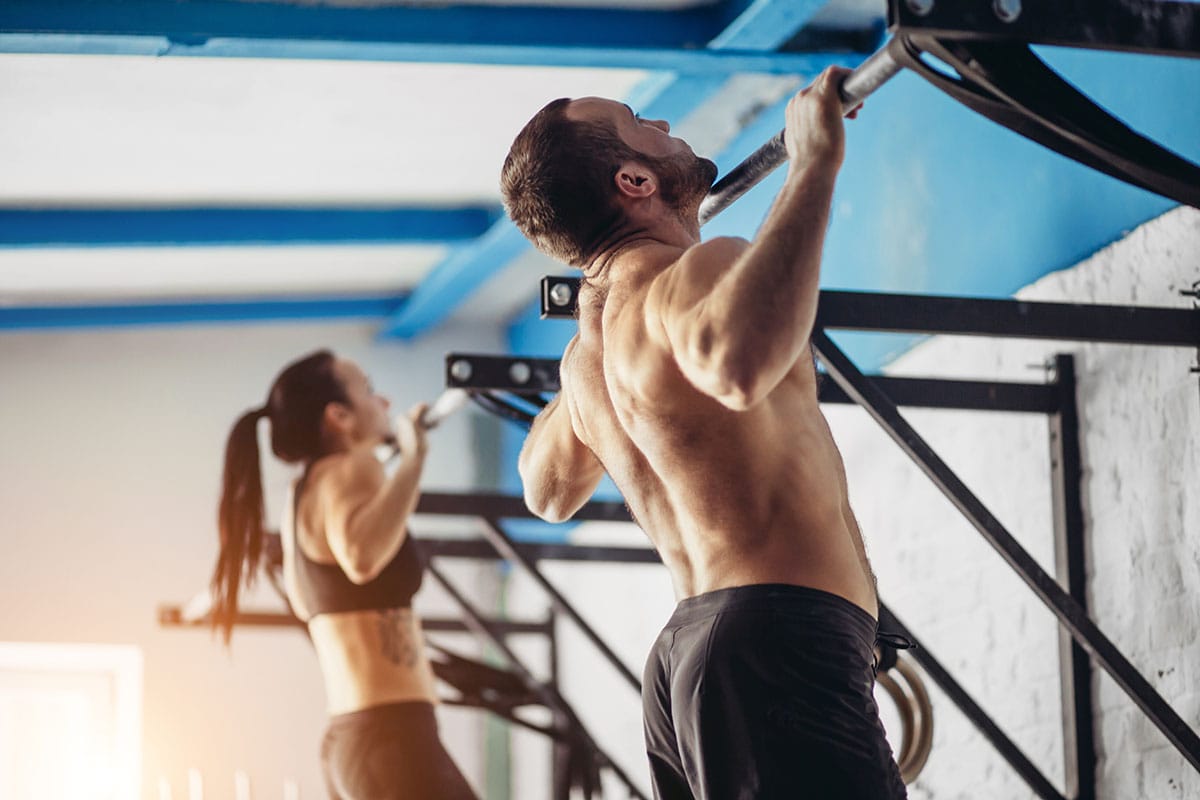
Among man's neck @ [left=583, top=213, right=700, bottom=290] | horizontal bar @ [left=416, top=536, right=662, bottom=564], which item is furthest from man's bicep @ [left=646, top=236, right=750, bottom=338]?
horizontal bar @ [left=416, top=536, right=662, bottom=564]

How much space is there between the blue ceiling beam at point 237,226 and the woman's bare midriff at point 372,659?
2709mm

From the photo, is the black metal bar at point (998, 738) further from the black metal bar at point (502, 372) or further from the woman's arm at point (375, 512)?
the woman's arm at point (375, 512)

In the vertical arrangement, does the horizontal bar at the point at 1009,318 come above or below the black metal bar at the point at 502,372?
below

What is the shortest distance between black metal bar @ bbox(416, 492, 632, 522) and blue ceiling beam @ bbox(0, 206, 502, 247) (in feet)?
7.57

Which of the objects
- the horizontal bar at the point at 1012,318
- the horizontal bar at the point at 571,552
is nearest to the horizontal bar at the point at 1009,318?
the horizontal bar at the point at 1012,318

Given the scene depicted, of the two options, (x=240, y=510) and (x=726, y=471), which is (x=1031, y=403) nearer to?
(x=726, y=471)

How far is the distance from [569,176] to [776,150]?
0.27 metres

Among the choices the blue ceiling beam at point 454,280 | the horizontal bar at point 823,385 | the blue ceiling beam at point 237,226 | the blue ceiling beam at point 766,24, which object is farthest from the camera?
the blue ceiling beam at point 454,280

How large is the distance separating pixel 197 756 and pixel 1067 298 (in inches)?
201

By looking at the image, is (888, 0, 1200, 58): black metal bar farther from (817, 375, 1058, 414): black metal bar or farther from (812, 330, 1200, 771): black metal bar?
(817, 375, 1058, 414): black metal bar

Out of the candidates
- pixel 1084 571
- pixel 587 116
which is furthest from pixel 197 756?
pixel 587 116

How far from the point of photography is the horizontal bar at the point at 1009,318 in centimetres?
259

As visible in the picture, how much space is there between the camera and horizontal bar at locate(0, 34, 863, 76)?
12.6 ft

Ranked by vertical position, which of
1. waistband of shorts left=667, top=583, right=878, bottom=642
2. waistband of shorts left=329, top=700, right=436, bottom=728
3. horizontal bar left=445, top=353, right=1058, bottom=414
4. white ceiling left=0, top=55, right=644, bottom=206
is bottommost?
waistband of shorts left=667, top=583, right=878, bottom=642
